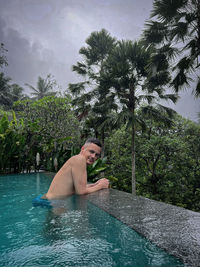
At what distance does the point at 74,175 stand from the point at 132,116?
8397mm

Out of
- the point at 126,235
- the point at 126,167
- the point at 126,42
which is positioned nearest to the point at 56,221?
the point at 126,235

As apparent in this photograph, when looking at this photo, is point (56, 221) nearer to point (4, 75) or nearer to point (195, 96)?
point (195, 96)

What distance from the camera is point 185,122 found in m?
13.3

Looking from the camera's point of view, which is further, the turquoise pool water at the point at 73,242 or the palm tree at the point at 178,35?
the palm tree at the point at 178,35

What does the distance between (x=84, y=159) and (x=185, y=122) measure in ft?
39.4

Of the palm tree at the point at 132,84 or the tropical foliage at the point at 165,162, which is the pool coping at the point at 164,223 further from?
the tropical foliage at the point at 165,162

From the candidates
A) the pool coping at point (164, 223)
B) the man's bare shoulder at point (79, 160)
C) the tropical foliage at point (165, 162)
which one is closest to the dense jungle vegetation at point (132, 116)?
the tropical foliage at point (165, 162)

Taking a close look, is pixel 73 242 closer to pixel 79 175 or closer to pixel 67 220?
pixel 67 220

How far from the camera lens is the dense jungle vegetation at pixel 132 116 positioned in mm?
8016

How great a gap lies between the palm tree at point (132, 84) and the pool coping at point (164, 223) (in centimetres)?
861

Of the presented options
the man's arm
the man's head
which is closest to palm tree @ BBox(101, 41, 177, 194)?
the man's head

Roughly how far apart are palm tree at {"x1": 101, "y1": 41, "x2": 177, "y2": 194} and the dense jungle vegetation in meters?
0.05

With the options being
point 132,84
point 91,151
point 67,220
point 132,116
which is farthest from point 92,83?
point 67,220

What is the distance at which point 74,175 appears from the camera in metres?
2.86
